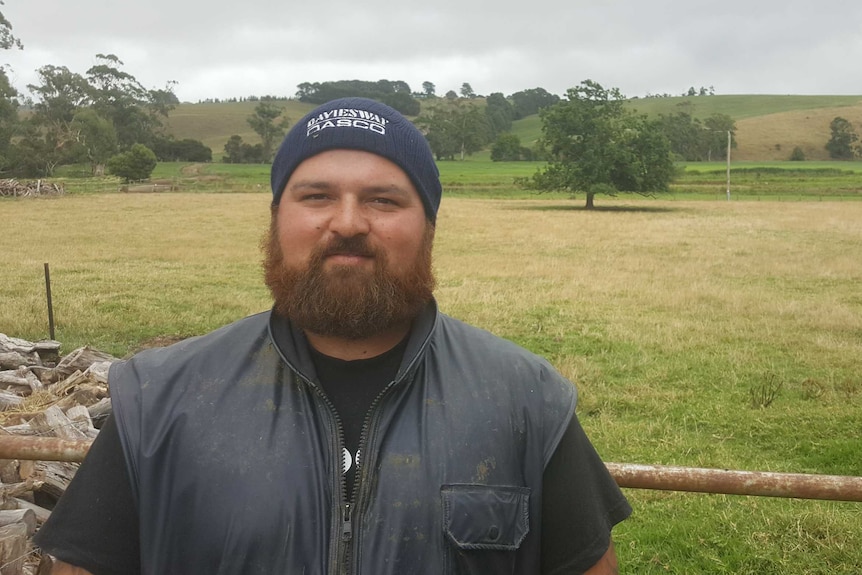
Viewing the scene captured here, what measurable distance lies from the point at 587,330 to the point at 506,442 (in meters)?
9.67

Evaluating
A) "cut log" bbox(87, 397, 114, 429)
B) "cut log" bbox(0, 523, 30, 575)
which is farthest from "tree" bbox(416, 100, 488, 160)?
"cut log" bbox(0, 523, 30, 575)

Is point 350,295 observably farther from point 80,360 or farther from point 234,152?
point 234,152

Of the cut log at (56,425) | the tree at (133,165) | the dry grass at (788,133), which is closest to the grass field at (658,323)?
the cut log at (56,425)

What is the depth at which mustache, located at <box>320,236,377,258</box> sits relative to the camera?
6.53ft

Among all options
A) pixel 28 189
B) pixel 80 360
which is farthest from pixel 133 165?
pixel 80 360

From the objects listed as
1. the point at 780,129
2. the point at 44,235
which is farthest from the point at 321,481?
the point at 780,129

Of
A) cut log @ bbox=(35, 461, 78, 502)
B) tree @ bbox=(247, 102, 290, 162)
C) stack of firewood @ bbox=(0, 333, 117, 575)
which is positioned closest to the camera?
stack of firewood @ bbox=(0, 333, 117, 575)

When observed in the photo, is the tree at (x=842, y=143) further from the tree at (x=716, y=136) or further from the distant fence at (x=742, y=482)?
the distant fence at (x=742, y=482)

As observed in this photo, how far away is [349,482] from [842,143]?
112m

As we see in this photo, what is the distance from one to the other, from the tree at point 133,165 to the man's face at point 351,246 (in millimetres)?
67931

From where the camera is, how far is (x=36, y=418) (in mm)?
5234

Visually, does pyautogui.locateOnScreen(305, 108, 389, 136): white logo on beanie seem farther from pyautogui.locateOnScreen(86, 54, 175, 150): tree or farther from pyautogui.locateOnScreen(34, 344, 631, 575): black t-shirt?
pyautogui.locateOnScreen(86, 54, 175, 150): tree

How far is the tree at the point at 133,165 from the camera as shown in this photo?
65188 millimetres

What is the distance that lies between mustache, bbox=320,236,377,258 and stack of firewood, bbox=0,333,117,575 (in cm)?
144
